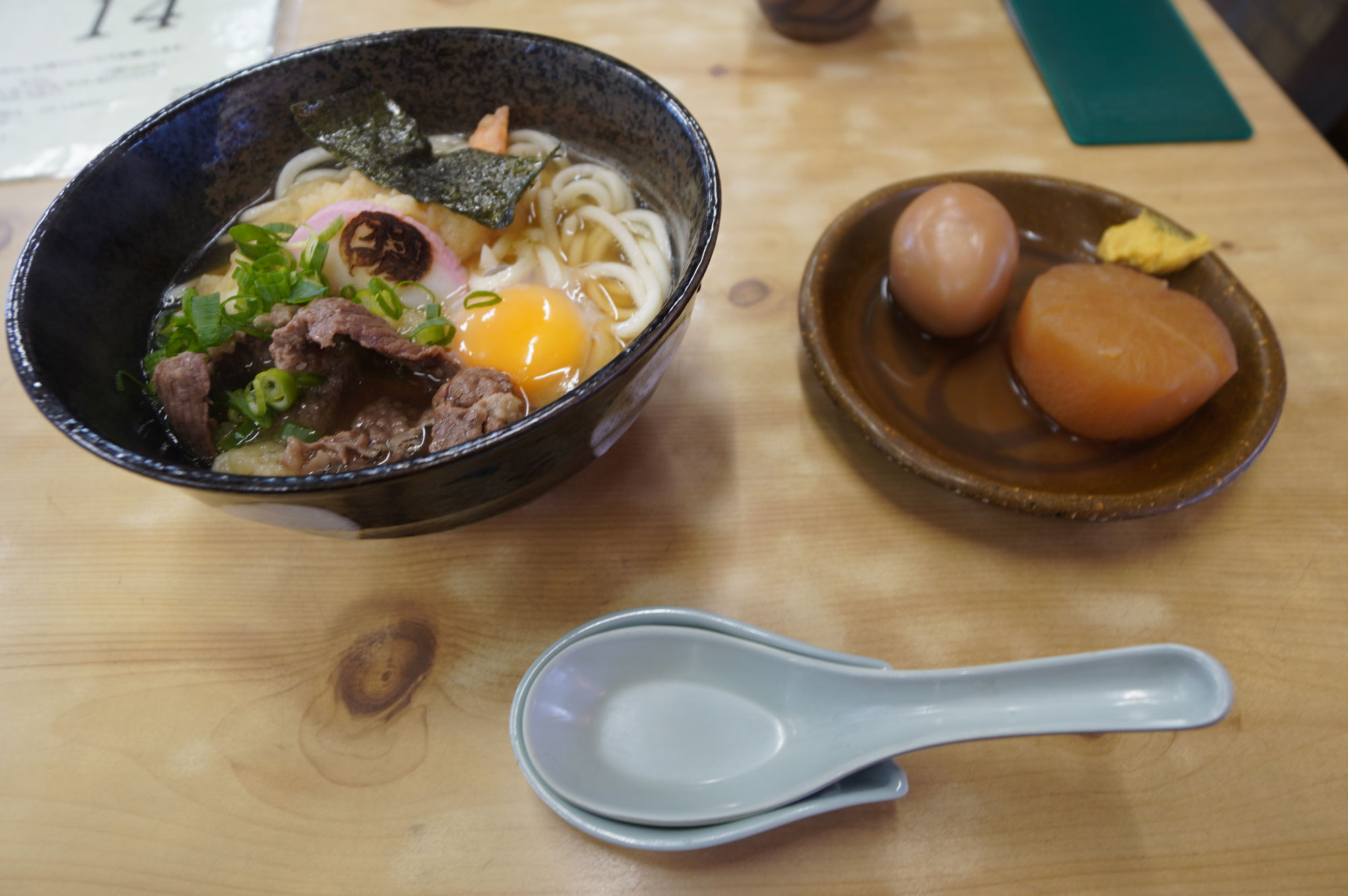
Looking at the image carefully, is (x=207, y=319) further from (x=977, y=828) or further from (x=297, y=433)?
(x=977, y=828)

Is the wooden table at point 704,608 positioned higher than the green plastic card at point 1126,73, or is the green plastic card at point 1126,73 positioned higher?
the green plastic card at point 1126,73

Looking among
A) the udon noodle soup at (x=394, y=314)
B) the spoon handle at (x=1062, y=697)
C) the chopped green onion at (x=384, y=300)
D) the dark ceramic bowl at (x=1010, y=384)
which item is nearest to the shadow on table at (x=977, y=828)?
the spoon handle at (x=1062, y=697)

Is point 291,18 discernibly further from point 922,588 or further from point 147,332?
point 922,588

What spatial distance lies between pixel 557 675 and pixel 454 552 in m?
0.30

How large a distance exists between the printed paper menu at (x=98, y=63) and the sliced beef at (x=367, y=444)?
1.25 meters

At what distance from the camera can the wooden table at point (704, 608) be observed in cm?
83

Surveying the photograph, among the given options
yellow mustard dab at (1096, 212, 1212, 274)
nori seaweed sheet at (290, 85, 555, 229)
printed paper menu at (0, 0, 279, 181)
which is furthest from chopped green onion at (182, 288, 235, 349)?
yellow mustard dab at (1096, 212, 1212, 274)

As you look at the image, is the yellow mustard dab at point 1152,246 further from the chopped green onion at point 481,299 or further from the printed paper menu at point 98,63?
the printed paper menu at point 98,63

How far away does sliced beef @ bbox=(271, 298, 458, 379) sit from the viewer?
0.98 metres

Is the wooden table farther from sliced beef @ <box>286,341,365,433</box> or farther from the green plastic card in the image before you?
the green plastic card

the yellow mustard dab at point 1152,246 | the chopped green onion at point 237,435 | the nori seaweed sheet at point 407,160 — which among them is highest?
the yellow mustard dab at point 1152,246

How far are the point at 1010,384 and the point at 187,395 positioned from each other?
51.9 inches

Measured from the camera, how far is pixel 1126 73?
1.82 m

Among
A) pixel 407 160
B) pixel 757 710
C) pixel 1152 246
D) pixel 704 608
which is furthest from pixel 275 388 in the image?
pixel 1152 246
